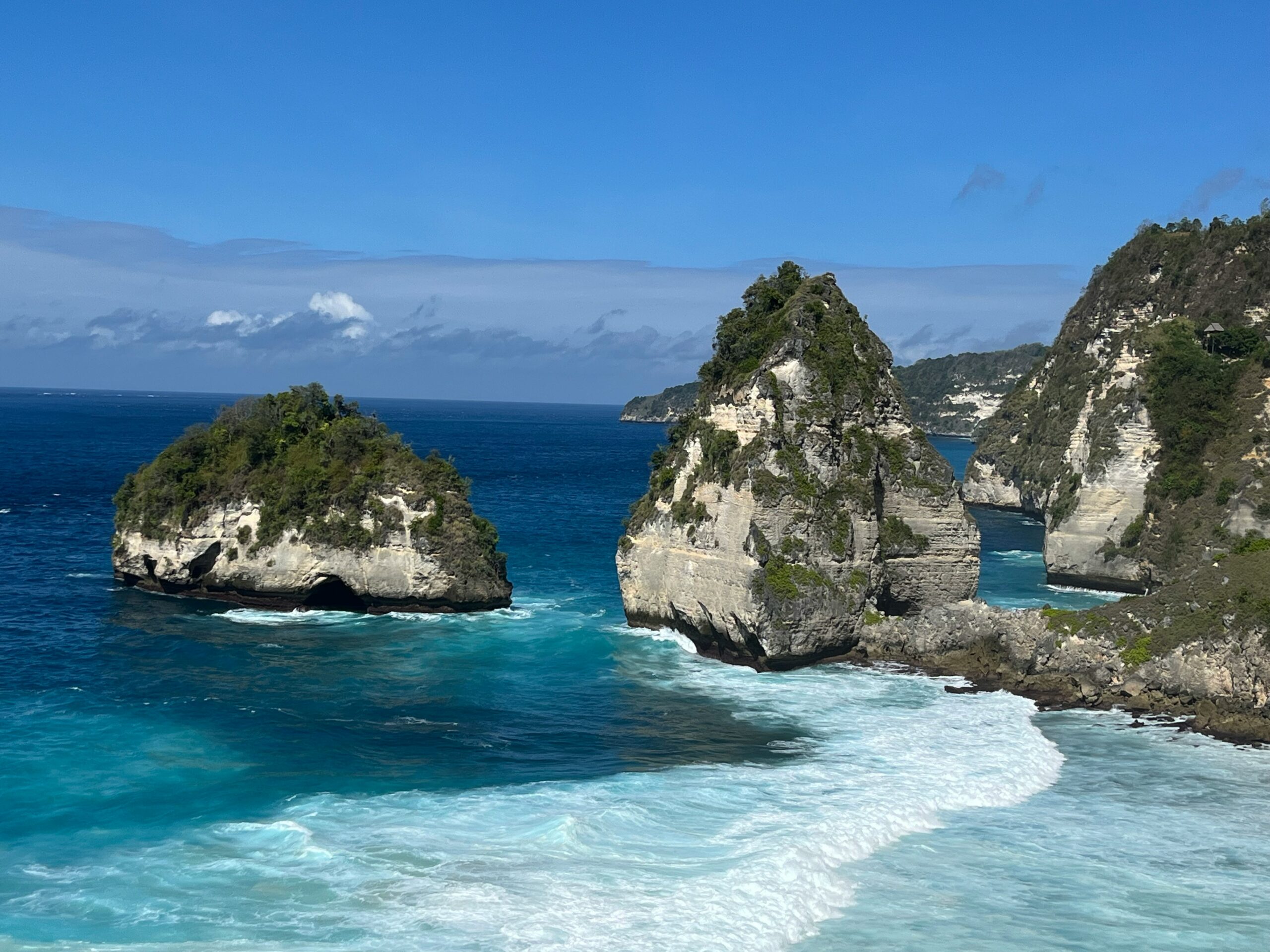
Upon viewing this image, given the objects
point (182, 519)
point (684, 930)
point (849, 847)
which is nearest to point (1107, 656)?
point (849, 847)

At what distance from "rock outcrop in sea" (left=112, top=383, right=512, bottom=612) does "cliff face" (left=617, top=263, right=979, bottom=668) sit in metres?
7.61

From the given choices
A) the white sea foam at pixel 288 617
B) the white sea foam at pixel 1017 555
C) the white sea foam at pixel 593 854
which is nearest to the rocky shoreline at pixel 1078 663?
the white sea foam at pixel 593 854

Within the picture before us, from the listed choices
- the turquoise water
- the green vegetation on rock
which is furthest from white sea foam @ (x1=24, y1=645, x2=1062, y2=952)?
the turquoise water

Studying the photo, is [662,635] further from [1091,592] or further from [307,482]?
[1091,592]

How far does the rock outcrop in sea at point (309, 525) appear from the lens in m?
44.8

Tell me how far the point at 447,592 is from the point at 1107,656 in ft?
78.9

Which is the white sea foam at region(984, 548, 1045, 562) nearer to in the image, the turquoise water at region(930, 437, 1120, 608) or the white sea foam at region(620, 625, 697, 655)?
the turquoise water at region(930, 437, 1120, 608)

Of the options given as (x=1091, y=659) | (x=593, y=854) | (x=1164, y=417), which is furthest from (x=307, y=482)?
(x=1164, y=417)

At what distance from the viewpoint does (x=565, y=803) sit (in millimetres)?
25609

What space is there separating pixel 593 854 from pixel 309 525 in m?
Answer: 25.9

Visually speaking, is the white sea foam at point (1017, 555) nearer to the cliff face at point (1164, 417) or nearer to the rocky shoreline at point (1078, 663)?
the cliff face at point (1164, 417)

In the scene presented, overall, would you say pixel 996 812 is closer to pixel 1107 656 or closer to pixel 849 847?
pixel 849 847

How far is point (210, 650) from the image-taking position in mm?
38969

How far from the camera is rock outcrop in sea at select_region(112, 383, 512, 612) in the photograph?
44.8 m
